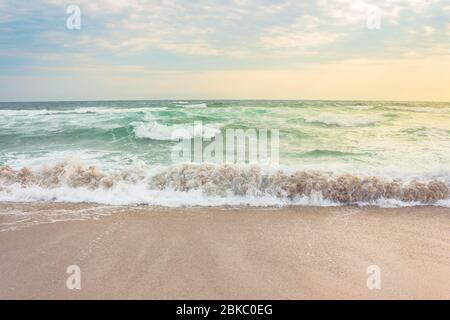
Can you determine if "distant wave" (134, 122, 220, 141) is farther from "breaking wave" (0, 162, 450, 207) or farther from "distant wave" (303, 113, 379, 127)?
"breaking wave" (0, 162, 450, 207)

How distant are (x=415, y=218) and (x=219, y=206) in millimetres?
2699

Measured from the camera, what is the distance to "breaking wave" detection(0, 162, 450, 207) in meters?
5.95

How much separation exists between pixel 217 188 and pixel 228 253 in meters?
2.28

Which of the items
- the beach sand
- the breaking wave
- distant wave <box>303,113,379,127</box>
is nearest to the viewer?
the beach sand

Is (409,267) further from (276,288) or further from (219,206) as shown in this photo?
(219,206)

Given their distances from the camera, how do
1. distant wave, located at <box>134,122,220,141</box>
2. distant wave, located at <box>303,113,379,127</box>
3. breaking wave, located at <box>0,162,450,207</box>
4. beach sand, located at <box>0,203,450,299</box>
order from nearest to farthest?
beach sand, located at <box>0,203,450,299</box>, breaking wave, located at <box>0,162,450,207</box>, distant wave, located at <box>134,122,220,141</box>, distant wave, located at <box>303,113,379,127</box>

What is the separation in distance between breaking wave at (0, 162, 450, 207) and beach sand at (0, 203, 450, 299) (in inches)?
15.9

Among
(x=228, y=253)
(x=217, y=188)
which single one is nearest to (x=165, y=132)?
(x=217, y=188)

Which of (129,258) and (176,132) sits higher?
(176,132)

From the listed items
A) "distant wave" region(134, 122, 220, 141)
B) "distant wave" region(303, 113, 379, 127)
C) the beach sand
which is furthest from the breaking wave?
"distant wave" region(303, 113, 379, 127)

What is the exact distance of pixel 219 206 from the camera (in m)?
5.73

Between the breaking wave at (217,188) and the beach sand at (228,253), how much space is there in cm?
40

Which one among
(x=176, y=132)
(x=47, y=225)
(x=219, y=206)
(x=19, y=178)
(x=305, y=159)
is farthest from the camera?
(x=176, y=132)
